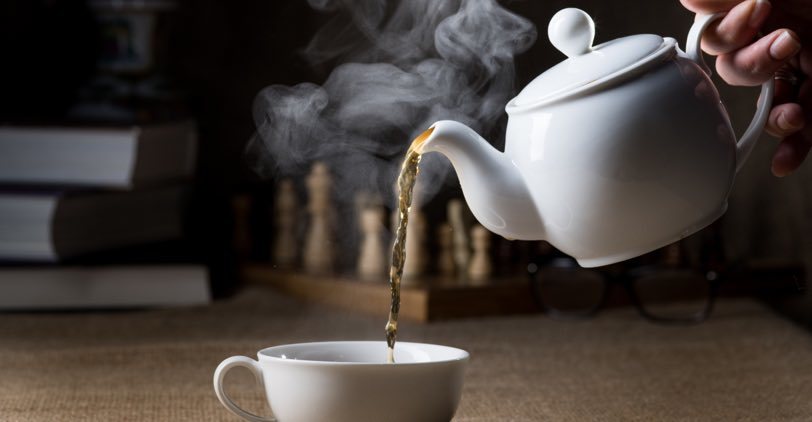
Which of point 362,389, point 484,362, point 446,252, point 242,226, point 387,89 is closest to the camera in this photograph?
point 362,389

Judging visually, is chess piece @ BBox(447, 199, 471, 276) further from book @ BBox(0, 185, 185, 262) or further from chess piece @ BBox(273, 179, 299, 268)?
book @ BBox(0, 185, 185, 262)

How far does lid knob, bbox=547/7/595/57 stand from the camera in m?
0.61

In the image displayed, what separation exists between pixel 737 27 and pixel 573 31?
13cm

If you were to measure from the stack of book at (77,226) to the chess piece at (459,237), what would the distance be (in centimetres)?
36

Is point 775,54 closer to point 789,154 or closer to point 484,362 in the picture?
point 789,154

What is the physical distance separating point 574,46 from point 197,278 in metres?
0.88

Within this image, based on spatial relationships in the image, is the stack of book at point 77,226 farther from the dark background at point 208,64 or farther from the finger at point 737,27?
the finger at point 737,27

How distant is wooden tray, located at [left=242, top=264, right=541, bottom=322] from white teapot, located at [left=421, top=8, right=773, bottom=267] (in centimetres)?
64

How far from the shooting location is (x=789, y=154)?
0.79m

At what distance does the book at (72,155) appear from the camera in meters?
1.35

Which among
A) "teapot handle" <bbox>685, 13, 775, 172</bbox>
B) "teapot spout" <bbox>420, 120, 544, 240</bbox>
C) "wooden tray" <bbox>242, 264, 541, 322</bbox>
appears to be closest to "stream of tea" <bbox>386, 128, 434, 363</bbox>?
"teapot spout" <bbox>420, 120, 544, 240</bbox>

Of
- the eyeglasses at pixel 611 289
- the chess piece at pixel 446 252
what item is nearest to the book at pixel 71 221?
the chess piece at pixel 446 252

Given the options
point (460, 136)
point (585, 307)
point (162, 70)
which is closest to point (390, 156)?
point (162, 70)

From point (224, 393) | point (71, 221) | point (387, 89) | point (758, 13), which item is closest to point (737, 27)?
point (758, 13)
